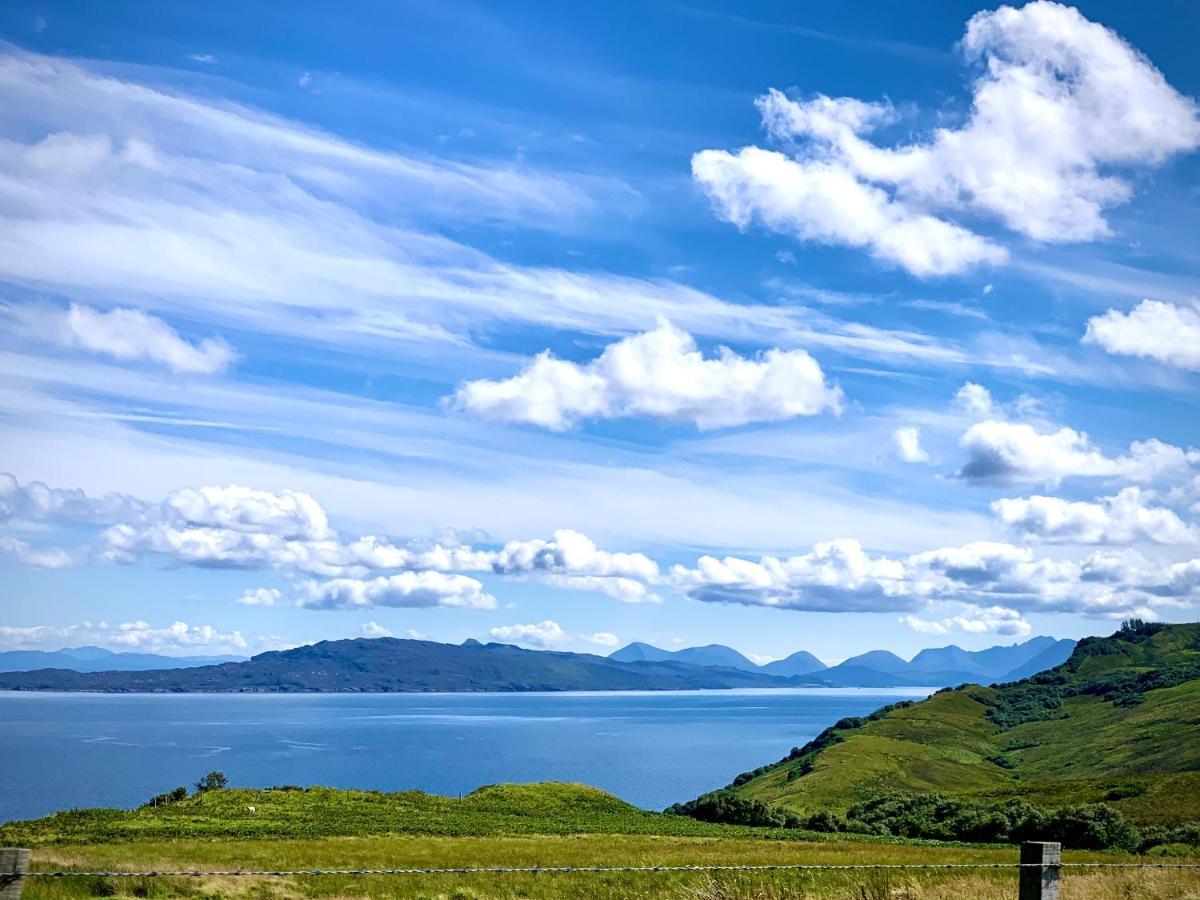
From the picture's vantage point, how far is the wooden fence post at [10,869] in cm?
1145

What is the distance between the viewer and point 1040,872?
48.1 ft

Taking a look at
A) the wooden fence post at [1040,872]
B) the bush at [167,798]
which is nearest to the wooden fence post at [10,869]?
the wooden fence post at [1040,872]

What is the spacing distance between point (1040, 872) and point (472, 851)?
4321 centimetres

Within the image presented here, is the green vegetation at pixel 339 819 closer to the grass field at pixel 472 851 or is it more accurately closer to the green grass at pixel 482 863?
the grass field at pixel 472 851

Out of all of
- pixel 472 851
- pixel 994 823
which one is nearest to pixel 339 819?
pixel 472 851

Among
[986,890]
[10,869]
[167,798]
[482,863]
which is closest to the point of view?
[10,869]

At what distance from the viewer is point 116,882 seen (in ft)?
91.2

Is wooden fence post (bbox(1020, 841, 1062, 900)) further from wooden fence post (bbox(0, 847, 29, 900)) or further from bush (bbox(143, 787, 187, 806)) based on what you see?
bush (bbox(143, 787, 187, 806))

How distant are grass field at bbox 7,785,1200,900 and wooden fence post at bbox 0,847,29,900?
38.9 ft

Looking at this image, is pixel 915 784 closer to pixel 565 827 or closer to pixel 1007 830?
pixel 1007 830

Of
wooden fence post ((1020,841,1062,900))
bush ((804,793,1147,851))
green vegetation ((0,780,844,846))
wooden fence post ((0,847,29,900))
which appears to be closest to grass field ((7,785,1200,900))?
green vegetation ((0,780,844,846))

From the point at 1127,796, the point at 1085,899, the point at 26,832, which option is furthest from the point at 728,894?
the point at 1127,796

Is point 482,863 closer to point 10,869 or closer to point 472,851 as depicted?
point 472,851

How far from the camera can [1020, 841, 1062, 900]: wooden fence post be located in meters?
14.7
